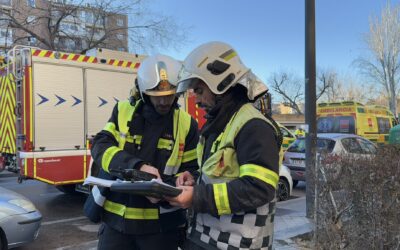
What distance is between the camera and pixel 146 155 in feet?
8.58

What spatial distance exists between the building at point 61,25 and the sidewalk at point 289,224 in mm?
13923

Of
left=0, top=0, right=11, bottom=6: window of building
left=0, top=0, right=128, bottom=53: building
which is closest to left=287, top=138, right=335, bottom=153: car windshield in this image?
left=0, top=0, right=128, bottom=53: building

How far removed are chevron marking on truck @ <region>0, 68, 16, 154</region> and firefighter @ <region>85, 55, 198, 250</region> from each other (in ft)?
19.6

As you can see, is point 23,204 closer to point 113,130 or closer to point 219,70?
point 113,130

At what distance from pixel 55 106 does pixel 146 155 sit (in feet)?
18.2

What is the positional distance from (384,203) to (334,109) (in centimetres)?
1392

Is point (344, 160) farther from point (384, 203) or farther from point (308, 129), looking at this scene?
point (308, 129)

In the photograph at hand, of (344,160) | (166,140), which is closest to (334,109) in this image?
(344,160)

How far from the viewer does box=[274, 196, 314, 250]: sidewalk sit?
17.8 feet

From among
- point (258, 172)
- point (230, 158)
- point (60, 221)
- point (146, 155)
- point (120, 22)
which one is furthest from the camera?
point (120, 22)

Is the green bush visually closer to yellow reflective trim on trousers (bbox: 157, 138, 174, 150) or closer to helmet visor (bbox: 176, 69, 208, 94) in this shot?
yellow reflective trim on trousers (bbox: 157, 138, 174, 150)

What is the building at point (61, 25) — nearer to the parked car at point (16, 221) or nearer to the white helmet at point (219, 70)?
the parked car at point (16, 221)

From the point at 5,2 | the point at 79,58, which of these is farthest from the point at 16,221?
the point at 5,2

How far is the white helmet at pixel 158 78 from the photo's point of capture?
2.53m
